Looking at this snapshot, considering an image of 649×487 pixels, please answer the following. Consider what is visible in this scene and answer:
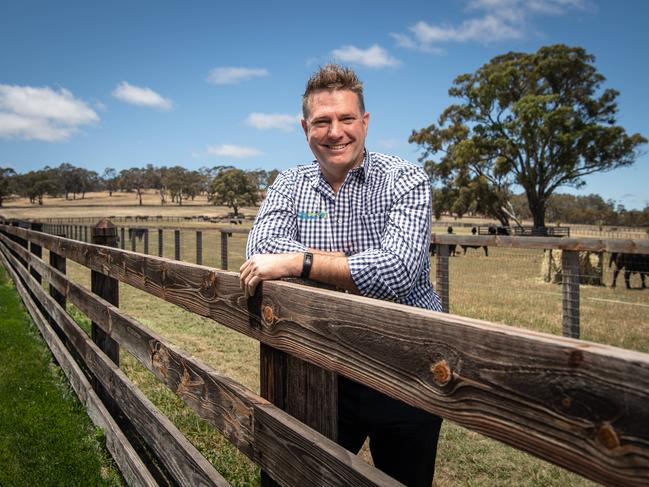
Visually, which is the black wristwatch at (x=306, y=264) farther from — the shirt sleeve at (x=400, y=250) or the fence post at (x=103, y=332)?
the fence post at (x=103, y=332)

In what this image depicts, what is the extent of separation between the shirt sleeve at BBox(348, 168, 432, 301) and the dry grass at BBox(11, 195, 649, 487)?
1317mm

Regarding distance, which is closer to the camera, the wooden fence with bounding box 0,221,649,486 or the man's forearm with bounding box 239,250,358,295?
the wooden fence with bounding box 0,221,649,486

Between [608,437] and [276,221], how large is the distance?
1728 millimetres

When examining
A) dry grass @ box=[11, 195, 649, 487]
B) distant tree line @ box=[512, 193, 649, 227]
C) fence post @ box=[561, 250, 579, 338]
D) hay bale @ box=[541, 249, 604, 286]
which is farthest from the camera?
distant tree line @ box=[512, 193, 649, 227]

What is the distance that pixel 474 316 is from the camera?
328 inches

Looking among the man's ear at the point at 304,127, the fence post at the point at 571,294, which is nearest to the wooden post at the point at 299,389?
the man's ear at the point at 304,127

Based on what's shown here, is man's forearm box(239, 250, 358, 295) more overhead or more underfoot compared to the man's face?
more underfoot

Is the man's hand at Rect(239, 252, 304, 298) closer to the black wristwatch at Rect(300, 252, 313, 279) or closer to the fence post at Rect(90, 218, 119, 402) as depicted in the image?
the black wristwatch at Rect(300, 252, 313, 279)

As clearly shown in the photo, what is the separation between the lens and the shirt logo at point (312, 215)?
229 cm

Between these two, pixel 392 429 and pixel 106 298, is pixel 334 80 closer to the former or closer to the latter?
pixel 392 429

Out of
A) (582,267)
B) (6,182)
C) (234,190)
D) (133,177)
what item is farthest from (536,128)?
(133,177)

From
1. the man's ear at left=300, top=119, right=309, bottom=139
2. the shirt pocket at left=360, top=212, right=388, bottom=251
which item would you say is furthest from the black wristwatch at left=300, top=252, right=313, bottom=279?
the man's ear at left=300, top=119, right=309, bottom=139

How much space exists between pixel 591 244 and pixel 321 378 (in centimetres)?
512

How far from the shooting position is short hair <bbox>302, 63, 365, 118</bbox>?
7.18ft
